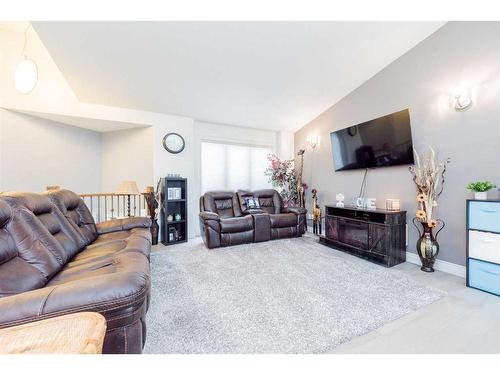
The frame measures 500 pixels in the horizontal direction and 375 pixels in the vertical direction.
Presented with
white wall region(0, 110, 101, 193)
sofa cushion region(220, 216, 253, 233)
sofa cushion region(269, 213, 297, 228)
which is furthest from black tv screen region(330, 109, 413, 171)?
white wall region(0, 110, 101, 193)

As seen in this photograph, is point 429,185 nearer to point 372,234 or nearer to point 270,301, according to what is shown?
point 372,234

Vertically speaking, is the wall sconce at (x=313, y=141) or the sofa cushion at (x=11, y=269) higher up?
the wall sconce at (x=313, y=141)

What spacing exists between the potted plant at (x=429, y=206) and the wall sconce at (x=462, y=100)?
503mm

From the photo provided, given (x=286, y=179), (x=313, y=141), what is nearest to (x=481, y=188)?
(x=313, y=141)

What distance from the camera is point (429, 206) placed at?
8.45 feet

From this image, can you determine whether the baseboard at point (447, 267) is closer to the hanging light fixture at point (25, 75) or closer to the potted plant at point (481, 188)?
the potted plant at point (481, 188)

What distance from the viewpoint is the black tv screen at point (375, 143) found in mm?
2967

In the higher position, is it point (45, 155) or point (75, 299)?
point (45, 155)

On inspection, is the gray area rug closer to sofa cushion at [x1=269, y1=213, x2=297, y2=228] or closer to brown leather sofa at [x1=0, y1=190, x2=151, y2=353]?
brown leather sofa at [x1=0, y1=190, x2=151, y2=353]

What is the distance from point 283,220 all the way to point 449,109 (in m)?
2.68

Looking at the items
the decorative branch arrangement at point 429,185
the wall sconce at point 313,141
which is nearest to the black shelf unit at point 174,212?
the wall sconce at point 313,141

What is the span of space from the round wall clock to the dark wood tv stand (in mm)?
2996
